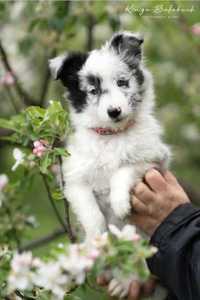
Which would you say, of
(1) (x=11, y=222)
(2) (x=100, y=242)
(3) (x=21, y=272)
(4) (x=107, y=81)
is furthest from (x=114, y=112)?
(1) (x=11, y=222)

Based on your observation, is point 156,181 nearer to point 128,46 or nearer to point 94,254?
point 128,46

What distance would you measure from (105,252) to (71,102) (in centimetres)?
116

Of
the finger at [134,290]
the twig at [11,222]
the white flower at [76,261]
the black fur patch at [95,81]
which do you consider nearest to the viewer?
the white flower at [76,261]

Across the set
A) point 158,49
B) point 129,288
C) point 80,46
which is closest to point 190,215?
point 129,288

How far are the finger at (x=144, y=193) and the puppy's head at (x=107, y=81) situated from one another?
0.91 feet

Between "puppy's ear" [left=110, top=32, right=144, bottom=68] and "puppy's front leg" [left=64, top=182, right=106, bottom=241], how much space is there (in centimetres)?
54

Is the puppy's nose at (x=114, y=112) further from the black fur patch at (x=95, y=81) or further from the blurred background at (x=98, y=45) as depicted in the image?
the blurred background at (x=98, y=45)

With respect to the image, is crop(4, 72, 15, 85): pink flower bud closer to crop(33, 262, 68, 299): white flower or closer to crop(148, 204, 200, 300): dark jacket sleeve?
crop(148, 204, 200, 300): dark jacket sleeve

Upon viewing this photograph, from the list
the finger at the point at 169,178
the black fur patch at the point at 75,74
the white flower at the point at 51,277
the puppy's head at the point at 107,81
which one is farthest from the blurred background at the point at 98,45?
the white flower at the point at 51,277

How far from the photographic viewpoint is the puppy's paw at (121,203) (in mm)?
2746

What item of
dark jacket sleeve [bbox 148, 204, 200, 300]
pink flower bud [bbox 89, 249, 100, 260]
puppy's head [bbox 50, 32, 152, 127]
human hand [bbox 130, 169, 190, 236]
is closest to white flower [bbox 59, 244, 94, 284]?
pink flower bud [bbox 89, 249, 100, 260]

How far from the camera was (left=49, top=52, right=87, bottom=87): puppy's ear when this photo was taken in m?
2.98

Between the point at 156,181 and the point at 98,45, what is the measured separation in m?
3.60

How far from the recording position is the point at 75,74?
3.00 meters
